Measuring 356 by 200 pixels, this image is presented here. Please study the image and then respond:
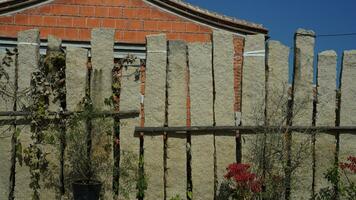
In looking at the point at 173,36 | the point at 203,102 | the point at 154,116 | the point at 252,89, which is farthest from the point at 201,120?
the point at 173,36

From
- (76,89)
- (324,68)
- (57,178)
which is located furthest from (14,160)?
(324,68)

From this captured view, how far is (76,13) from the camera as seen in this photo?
996cm

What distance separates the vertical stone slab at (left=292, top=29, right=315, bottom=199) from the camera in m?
5.21

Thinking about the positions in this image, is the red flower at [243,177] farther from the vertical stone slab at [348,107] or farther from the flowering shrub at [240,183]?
the vertical stone slab at [348,107]

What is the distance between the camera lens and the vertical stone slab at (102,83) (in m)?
4.90

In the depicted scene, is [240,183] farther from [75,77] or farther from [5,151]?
[5,151]

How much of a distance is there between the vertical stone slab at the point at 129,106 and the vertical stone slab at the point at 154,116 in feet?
0.32

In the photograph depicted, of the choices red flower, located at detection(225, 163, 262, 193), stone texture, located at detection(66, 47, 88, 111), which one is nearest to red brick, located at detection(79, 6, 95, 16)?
stone texture, located at detection(66, 47, 88, 111)

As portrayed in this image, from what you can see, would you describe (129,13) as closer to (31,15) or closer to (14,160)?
(31,15)

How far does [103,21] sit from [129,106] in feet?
17.9

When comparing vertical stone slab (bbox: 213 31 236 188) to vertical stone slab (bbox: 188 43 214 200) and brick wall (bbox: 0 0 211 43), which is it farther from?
brick wall (bbox: 0 0 211 43)

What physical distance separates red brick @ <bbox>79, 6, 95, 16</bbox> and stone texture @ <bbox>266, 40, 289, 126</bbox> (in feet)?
18.6

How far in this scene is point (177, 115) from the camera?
507 centimetres

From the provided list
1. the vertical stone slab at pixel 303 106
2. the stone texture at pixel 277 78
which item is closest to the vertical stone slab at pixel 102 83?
the stone texture at pixel 277 78
